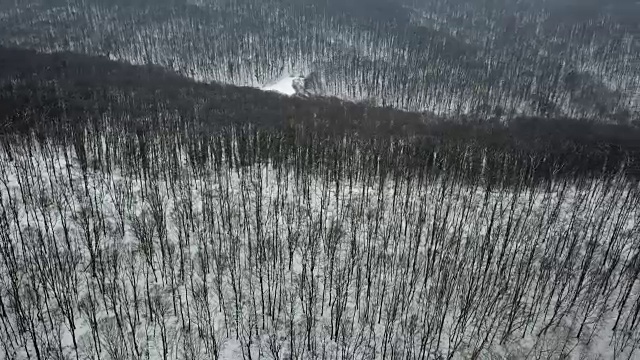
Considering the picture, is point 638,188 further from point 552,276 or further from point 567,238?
point 552,276

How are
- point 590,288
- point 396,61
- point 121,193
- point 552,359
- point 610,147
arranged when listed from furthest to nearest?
1. point 396,61
2. point 610,147
3. point 121,193
4. point 590,288
5. point 552,359

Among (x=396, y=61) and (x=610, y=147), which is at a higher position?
(x=396, y=61)

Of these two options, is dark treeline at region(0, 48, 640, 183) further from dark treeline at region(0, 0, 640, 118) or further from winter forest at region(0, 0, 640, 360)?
dark treeline at region(0, 0, 640, 118)

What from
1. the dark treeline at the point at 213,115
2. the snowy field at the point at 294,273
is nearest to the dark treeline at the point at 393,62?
the dark treeline at the point at 213,115

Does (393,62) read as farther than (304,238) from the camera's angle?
Yes

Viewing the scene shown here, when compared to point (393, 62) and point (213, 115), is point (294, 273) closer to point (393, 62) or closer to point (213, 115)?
point (213, 115)

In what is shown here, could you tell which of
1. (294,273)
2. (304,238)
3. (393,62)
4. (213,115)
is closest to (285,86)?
(393,62)

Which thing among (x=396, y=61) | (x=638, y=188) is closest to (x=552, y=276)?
(x=638, y=188)

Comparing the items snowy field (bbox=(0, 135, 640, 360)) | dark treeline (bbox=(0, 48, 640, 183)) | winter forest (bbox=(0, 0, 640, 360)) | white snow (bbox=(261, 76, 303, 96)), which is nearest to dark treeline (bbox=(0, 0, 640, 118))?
white snow (bbox=(261, 76, 303, 96))
